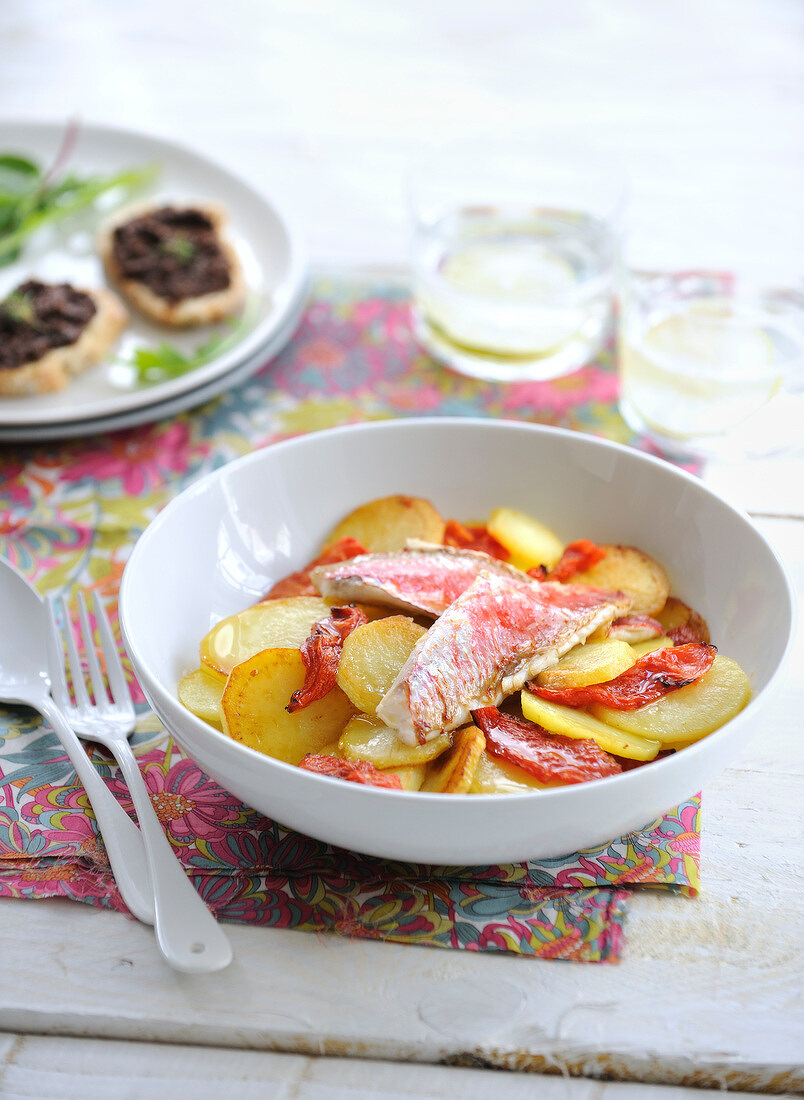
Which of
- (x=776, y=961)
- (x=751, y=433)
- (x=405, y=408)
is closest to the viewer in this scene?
(x=776, y=961)

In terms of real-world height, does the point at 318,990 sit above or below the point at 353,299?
below

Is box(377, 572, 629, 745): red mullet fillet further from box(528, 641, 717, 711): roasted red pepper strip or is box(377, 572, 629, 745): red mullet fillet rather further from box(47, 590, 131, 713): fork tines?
box(47, 590, 131, 713): fork tines

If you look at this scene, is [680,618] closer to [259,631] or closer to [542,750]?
[542,750]

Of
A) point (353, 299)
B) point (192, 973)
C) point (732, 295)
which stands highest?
A: point (732, 295)

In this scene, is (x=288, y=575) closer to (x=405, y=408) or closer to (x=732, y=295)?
(x=405, y=408)

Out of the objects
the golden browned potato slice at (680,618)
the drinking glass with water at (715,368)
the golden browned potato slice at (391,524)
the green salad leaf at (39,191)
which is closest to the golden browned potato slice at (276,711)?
the golden browned potato slice at (391,524)

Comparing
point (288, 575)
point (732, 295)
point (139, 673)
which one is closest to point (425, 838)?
point (139, 673)

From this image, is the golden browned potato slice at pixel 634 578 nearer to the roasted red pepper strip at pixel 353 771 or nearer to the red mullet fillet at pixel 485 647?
the red mullet fillet at pixel 485 647
